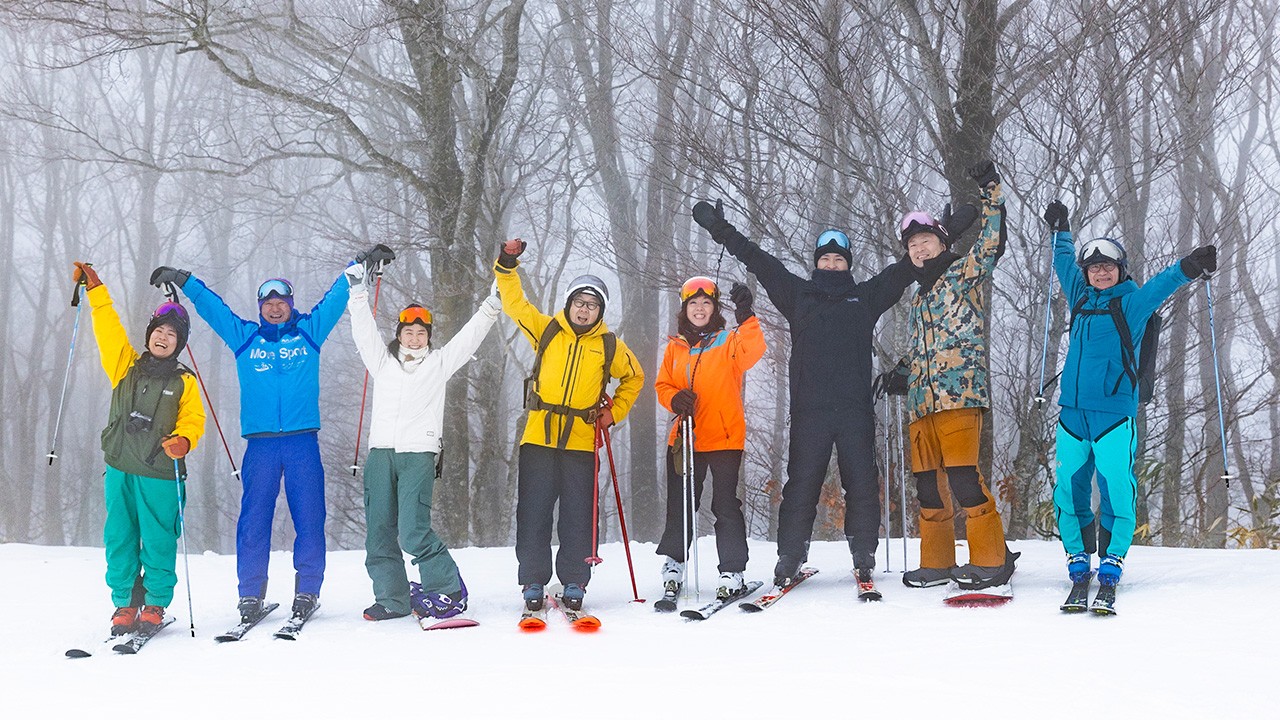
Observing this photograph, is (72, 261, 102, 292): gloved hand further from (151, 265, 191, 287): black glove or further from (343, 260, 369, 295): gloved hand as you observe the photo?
(343, 260, 369, 295): gloved hand

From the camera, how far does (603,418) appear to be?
508cm

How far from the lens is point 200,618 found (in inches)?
204

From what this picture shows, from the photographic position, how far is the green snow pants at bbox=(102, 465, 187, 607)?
4.79 meters

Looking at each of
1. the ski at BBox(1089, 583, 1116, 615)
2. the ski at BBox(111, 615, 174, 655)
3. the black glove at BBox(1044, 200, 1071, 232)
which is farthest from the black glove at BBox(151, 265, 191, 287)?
the ski at BBox(1089, 583, 1116, 615)

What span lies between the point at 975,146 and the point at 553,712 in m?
5.66

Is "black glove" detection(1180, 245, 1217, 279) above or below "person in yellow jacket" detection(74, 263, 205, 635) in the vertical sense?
above

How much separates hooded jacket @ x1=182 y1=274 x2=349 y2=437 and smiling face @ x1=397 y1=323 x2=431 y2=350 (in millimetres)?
353

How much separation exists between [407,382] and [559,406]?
79cm

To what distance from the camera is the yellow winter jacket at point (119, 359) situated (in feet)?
16.1

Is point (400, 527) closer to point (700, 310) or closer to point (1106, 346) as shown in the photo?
point (700, 310)

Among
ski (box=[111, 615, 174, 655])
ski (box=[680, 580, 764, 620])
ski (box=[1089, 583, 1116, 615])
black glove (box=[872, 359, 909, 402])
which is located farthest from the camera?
black glove (box=[872, 359, 909, 402])

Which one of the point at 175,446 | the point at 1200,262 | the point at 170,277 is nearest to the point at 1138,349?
the point at 1200,262

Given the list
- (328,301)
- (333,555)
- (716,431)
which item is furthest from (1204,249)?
(333,555)

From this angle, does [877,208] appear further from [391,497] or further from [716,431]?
[391,497]
